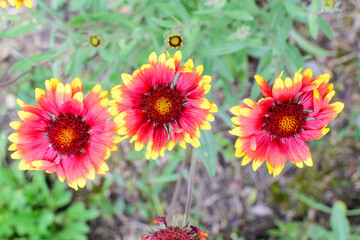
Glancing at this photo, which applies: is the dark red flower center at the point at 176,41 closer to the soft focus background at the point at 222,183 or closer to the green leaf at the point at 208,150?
the green leaf at the point at 208,150

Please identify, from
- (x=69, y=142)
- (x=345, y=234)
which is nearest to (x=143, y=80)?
(x=69, y=142)

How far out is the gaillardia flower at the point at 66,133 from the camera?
198 cm

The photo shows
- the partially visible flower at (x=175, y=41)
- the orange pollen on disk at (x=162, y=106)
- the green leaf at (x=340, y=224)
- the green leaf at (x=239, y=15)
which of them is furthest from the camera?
the green leaf at (x=340, y=224)

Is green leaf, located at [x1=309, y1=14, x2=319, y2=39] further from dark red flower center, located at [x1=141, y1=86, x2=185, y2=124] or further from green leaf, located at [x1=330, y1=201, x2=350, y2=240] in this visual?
green leaf, located at [x1=330, y1=201, x2=350, y2=240]

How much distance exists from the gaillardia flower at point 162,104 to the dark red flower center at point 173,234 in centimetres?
42

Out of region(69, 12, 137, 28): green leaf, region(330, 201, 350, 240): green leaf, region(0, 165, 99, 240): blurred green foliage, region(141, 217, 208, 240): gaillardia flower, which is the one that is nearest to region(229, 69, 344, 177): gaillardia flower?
region(141, 217, 208, 240): gaillardia flower

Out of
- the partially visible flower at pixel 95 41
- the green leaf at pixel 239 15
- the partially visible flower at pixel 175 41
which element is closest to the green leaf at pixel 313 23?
the green leaf at pixel 239 15

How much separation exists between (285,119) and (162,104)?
2.47ft

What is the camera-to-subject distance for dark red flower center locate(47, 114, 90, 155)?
2.17 metres

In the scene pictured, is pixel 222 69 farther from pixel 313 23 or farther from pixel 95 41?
pixel 95 41

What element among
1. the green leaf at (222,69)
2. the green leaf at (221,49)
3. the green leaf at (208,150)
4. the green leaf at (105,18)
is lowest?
the green leaf at (208,150)

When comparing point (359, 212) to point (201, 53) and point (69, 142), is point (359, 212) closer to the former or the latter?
point (201, 53)

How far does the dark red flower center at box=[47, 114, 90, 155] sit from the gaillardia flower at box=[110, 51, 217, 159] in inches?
13.2

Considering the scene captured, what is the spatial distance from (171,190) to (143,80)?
2.28 m
